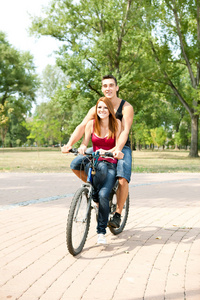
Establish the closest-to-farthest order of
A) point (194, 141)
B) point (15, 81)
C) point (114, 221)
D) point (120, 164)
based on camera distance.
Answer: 1. point (120, 164)
2. point (114, 221)
3. point (194, 141)
4. point (15, 81)

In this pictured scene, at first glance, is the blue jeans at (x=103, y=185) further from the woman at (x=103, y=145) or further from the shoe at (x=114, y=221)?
the shoe at (x=114, y=221)

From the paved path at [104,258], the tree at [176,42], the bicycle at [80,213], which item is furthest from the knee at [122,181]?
the tree at [176,42]

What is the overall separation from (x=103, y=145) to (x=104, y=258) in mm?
1256

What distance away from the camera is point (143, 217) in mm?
6246

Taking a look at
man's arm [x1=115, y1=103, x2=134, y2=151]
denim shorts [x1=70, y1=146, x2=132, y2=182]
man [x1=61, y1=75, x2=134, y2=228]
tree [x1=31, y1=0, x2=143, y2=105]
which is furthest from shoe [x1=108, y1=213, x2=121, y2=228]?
tree [x1=31, y1=0, x2=143, y2=105]

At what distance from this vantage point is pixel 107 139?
4387mm

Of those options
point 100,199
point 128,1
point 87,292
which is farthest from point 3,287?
point 128,1

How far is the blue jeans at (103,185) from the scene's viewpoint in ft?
14.0

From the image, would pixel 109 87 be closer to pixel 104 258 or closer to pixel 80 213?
pixel 80 213

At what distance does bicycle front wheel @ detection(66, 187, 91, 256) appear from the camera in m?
3.88

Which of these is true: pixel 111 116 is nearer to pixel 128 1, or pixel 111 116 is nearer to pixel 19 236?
pixel 19 236

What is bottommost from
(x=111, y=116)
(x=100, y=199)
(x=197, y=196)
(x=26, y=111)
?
(x=197, y=196)

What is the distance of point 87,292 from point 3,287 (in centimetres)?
70

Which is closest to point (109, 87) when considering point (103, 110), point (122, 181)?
point (103, 110)
